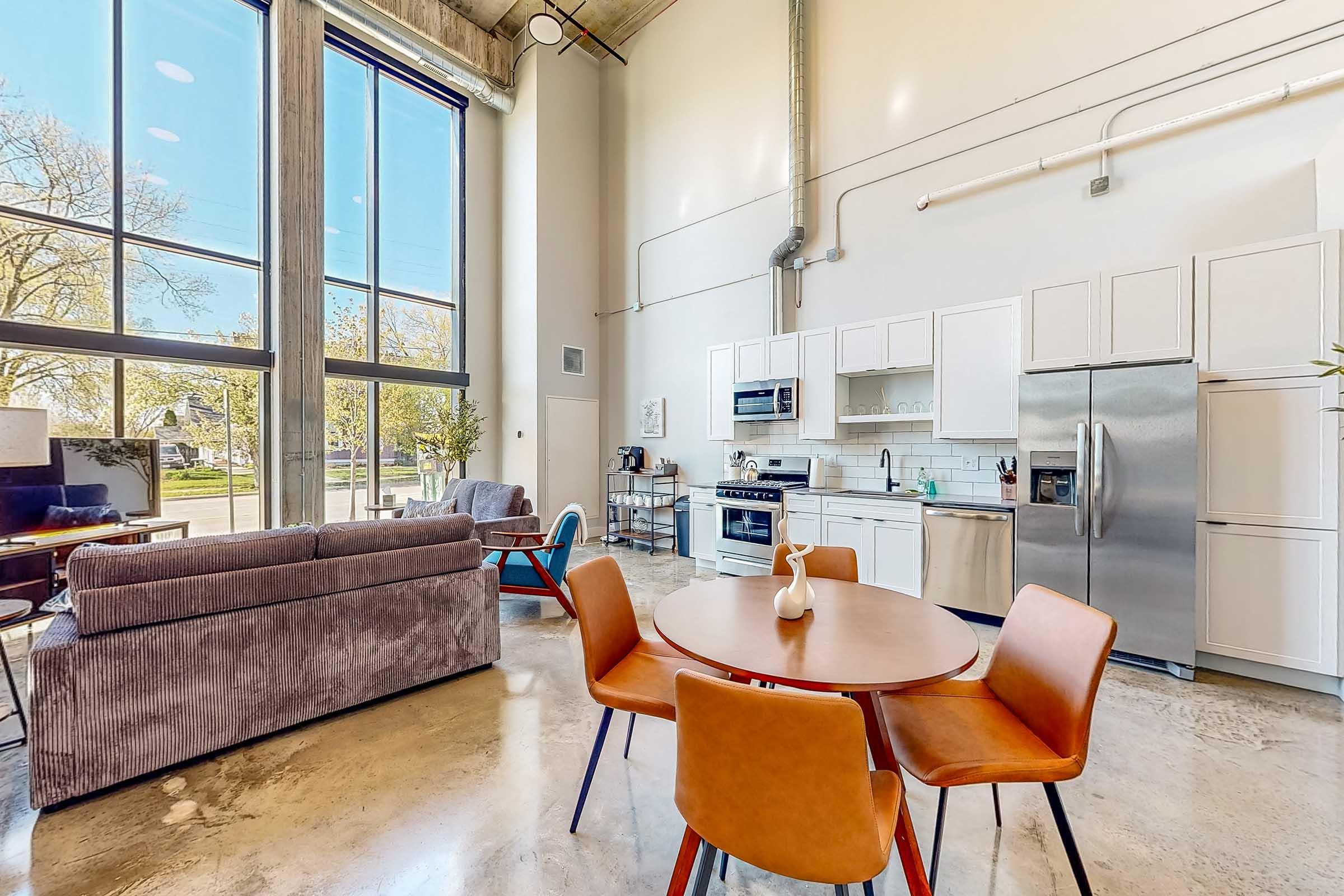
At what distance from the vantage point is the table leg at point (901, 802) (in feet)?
4.07

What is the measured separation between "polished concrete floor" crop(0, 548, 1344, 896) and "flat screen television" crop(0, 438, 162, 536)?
2613 mm

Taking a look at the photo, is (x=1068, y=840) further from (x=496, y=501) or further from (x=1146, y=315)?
(x=496, y=501)

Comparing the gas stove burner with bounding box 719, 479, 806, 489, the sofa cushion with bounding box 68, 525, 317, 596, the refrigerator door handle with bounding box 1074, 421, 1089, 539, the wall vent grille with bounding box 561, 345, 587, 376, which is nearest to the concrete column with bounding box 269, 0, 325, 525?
the wall vent grille with bounding box 561, 345, 587, 376

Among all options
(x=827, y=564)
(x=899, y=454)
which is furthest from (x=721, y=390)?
(x=827, y=564)

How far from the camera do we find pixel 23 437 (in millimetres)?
3182

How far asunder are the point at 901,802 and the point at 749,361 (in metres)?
4.79

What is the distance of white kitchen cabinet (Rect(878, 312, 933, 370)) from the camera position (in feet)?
14.3

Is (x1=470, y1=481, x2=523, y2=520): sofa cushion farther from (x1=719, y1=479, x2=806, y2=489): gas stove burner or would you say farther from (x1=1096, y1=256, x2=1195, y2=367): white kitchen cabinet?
(x1=1096, y1=256, x2=1195, y2=367): white kitchen cabinet

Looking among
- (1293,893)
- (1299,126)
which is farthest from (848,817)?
(1299,126)

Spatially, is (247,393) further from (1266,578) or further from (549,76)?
(1266,578)

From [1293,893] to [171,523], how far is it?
6.92m

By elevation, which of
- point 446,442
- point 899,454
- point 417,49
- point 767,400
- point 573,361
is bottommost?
point 899,454

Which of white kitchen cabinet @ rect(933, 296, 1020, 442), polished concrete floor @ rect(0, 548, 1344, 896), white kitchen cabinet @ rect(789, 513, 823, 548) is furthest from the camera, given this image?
white kitchen cabinet @ rect(789, 513, 823, 548)

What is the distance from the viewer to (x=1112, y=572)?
10.7ft
